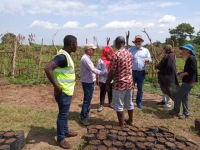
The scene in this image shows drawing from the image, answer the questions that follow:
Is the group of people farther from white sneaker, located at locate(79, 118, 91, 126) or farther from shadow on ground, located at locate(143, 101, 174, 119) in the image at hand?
shadow on ground, located at locate(143, 101, 174, 119)

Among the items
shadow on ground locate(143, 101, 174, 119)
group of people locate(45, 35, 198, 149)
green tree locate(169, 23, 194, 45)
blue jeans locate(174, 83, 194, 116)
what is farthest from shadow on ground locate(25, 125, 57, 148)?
green tree locate(169, 23, 194, 45)

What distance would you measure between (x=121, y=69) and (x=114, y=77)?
0.21 metres

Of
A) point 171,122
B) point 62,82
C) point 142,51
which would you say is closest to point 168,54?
point 142,51

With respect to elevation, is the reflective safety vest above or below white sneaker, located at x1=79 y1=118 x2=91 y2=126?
above

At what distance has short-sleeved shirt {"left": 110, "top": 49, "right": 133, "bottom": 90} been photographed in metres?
3.55

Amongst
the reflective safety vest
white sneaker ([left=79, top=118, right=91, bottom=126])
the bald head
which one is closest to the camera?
the reflective safety vest

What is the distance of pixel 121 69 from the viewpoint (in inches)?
141

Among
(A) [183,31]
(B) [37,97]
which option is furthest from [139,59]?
(A) [183,31]

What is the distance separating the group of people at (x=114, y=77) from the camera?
3.02m

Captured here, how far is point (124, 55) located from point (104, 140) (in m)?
1.45

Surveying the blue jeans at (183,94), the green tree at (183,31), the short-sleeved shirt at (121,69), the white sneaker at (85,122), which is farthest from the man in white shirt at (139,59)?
the green tree at (183,31)

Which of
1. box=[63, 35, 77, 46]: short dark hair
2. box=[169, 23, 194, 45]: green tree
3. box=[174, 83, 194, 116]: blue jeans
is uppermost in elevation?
box=[169, 23, 194, 45]: green tree

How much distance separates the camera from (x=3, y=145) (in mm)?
2936

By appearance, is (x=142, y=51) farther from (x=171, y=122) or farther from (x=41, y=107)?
(x=41, y=107)
